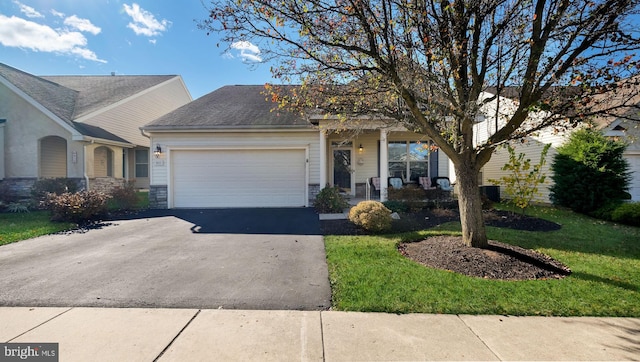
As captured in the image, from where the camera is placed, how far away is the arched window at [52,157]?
14.1 m

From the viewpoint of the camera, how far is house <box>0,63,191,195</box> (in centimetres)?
1236

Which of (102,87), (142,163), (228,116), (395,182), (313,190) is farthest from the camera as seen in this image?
(142,163)

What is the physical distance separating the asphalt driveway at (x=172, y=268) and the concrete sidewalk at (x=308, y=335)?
11.2 inches

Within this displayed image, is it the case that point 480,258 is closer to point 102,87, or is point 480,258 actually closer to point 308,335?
point 308,335

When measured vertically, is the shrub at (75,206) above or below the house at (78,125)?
below

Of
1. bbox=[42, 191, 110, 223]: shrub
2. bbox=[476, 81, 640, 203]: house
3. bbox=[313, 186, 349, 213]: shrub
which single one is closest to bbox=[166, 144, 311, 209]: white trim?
bbox=[313, 186, 349, 213]: shrub

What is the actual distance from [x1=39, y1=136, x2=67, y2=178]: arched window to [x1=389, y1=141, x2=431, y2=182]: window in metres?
16.5

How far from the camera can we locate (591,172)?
993cm

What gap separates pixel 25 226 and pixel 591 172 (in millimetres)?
18099

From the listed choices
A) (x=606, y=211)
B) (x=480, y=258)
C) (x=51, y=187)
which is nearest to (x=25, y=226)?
(x=51, y=187)

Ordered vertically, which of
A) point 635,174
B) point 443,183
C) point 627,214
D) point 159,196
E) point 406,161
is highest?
point 406,161

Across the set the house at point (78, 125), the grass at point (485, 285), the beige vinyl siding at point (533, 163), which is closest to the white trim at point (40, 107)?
the house at point (78, 125)

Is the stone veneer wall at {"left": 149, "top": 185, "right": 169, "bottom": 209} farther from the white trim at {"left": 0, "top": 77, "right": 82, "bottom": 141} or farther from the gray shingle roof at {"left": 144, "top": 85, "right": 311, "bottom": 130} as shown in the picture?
the white trim at {"left": 0, "top": 77, "right": 82, "bottom": 141}

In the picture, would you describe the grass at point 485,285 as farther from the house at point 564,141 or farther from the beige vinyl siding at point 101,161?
the beige vinyl siding at point 101,161
